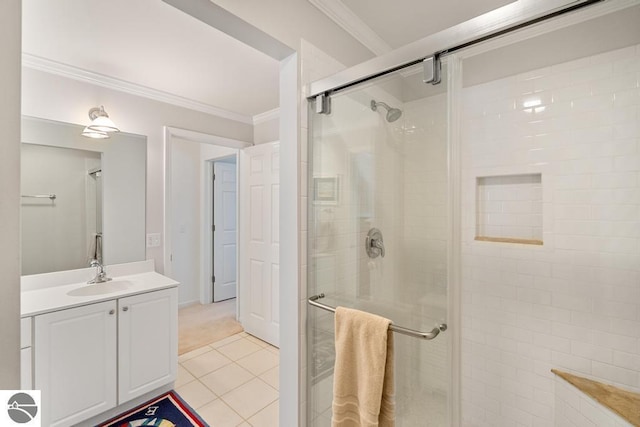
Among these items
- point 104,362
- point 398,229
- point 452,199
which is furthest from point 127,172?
point 452,199

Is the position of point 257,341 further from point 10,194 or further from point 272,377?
point 10,194

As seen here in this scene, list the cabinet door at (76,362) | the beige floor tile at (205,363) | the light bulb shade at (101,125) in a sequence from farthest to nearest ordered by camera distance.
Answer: the beige floor tile at (205,363) → the light bulb shade at (101,125) → the cabinet door at (76,362)

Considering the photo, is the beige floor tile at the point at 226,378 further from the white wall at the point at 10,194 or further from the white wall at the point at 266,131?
the white wall at the point at 266,131

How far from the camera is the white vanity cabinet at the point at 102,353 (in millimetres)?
1707

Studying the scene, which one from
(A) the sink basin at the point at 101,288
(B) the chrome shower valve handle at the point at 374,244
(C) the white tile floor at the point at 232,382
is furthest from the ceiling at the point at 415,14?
(C) the white tile floor at the point at 232,382

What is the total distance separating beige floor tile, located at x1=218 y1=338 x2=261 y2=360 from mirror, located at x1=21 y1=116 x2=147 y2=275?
1.22m

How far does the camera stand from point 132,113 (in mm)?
2566

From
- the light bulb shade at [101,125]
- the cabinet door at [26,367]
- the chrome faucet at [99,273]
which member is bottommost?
the cabinet door at [26,367]

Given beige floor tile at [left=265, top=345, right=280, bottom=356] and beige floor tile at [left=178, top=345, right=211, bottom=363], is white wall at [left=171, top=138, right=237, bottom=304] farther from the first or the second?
beige floor tile at [left=265, top=345, right=280, bottom=356]

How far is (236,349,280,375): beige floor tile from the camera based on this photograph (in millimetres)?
2580

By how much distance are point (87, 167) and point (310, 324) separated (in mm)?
2276

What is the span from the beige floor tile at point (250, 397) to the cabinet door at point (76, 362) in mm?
788

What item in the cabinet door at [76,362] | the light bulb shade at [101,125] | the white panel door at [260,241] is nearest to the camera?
the cabinet door at [76,362]

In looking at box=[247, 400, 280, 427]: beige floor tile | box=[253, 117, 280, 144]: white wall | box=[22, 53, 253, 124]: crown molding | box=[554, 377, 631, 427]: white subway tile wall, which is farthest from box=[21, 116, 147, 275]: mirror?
box=[554, 377, 631, 427]: white subway tile wall
